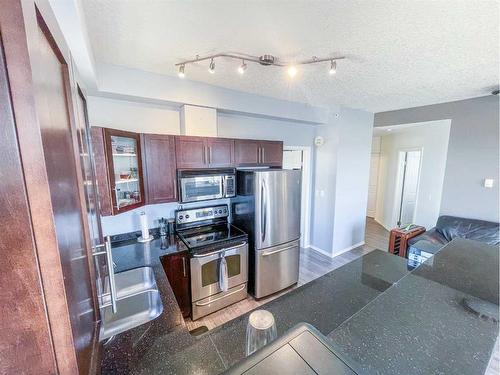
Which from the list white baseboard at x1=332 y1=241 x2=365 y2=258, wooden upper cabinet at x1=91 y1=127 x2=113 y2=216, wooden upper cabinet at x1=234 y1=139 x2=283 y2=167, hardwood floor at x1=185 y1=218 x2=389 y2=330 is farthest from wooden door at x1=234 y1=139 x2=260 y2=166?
white baseboard at x1=332 y1=241 x2=365 y2=258

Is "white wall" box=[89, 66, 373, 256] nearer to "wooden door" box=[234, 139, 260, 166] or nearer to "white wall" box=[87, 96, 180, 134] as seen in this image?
"white wall" box=[87, 96, 180, 134]

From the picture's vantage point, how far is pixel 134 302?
159 centimetres

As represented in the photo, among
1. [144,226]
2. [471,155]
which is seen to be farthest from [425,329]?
[471,155]

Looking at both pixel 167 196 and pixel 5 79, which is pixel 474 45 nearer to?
pixel 5 79

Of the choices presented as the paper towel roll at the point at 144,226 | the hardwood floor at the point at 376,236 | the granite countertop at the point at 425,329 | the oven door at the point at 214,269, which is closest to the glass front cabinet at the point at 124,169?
the paper towel roll at the point at 144,226

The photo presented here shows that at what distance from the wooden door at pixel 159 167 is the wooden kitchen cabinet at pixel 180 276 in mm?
621

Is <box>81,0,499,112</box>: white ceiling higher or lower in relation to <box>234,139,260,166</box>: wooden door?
higher

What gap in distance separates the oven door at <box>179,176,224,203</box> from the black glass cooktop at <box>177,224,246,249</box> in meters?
0.42

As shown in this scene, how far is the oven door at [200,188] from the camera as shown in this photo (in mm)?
2304

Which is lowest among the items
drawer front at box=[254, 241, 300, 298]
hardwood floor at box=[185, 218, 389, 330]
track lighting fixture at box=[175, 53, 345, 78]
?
hardwood floor at box=[185, 218, 389, 330]

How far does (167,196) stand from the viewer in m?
2.26

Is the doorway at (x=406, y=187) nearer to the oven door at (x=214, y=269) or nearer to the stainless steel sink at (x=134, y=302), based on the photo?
the oven door at (x=214, y=269)

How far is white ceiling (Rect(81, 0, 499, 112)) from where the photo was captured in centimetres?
121

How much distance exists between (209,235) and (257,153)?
1.23 m
